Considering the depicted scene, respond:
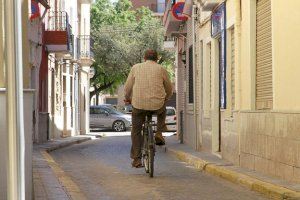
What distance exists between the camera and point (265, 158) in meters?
11.2

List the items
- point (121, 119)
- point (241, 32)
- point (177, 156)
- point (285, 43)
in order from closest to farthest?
1. point (285, 43)
2. point (241, 32)
3. point (177, 156)
4. point (121, 119)

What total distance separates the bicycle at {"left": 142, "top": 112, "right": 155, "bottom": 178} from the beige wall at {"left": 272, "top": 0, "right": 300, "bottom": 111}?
77.4 inches

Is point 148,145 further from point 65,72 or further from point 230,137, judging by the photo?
point 65,72

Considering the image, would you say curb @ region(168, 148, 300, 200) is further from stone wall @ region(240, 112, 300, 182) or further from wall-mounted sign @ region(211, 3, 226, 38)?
wall-mounted sign @ region(211, 3, 226, 38)

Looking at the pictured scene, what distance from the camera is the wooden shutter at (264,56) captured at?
1152cm

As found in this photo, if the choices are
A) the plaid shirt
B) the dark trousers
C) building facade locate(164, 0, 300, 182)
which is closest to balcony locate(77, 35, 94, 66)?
building facade locate(164, 0, 300, 182)

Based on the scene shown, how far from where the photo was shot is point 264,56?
11875 millimetres

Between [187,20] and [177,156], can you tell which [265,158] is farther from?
[187,20]

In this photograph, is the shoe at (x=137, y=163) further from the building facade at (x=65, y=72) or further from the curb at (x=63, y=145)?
→ the building facade at (x=65, y=72)

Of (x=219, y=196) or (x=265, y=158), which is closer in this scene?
(x=219, y=196)

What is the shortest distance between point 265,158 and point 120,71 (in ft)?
160

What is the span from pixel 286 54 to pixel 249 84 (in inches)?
98.2

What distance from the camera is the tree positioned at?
6000cm

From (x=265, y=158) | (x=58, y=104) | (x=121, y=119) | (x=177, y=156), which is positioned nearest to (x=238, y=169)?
(x=265, y=158)
